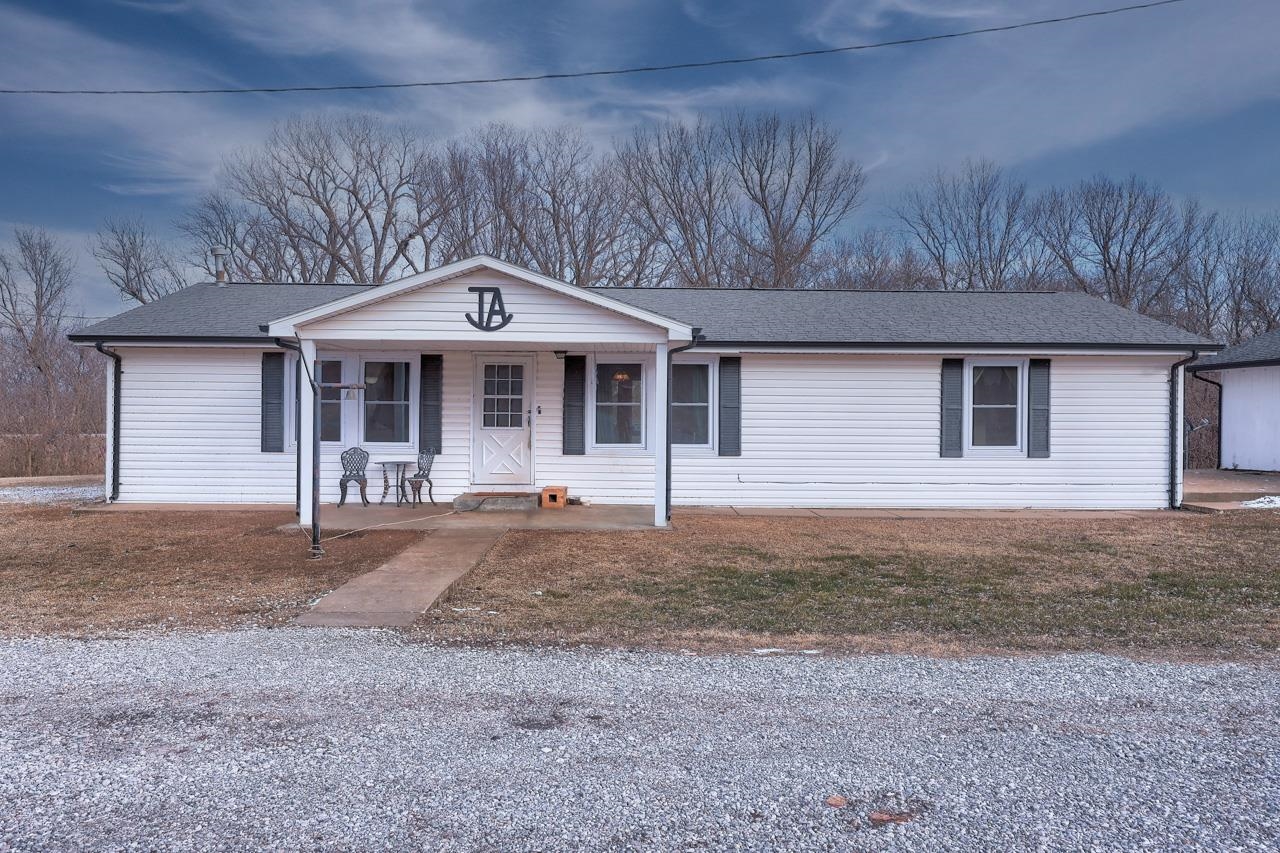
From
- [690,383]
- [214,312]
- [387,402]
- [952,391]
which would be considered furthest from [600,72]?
[952,391]

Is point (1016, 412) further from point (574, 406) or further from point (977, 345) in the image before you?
point (574, 406)

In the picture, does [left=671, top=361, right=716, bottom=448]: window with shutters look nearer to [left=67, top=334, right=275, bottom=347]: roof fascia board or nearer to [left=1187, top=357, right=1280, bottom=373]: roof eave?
[left=67, top=334, right=275, bottom=347]: roof fascia board

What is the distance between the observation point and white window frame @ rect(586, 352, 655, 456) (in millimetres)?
12055

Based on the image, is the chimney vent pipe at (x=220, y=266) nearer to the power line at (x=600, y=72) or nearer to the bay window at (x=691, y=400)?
the power line at (x=600, y=72)

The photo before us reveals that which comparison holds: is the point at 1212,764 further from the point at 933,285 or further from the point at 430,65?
the point at 933,285

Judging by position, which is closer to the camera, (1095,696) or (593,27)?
(1095,696)

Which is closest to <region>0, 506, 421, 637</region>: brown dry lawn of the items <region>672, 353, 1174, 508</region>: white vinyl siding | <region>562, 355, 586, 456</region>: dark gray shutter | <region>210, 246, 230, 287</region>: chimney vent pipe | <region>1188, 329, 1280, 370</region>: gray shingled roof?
<region>562, 355, 586, 456</region>: dark gray shutter

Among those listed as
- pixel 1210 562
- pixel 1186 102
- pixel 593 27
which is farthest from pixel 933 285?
pixel 1210 562

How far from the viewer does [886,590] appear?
6711 mm

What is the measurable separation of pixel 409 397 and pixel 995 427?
8.50 meters

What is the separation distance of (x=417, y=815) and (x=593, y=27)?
1860 centimetres

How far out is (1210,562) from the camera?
7922 millimetres

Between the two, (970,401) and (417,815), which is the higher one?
(970,401)

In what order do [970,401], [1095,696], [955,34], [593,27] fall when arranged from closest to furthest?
[1095,696]
[970,401]
[955,34]
[593,27]
